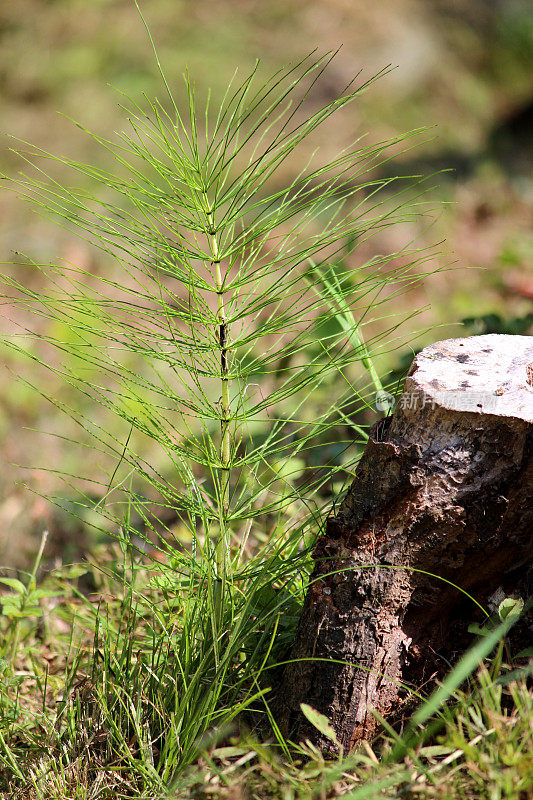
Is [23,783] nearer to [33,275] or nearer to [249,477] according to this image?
[249,477]

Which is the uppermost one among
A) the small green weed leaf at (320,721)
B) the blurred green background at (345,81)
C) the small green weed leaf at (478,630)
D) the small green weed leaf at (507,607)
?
the blurred green background at (345,81)

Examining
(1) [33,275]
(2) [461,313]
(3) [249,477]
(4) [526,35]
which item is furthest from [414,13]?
(3) [249,477]

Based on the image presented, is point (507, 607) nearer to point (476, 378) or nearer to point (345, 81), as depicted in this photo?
point (476, 378)

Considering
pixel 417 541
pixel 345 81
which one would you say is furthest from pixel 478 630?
pixel 345 81

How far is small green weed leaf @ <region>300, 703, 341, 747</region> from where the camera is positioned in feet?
4.09

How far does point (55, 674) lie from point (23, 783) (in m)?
0.47

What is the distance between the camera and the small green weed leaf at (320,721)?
1.25m

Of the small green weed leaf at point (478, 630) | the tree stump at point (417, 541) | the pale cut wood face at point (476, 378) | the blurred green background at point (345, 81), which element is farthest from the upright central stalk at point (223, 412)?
the blurred green background at point (345, 81)

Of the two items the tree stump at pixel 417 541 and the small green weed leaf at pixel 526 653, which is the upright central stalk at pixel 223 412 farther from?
the small green weed leaf at pixel 526 653

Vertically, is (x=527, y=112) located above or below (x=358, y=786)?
above

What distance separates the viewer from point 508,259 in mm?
3041

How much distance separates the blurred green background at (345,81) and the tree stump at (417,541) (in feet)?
7.79

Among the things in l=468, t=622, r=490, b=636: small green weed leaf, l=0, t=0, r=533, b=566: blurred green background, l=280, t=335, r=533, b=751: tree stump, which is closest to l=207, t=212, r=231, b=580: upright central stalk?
l=280, t=335, r=533, b=751: tree stump

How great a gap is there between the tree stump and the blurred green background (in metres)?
2.37
